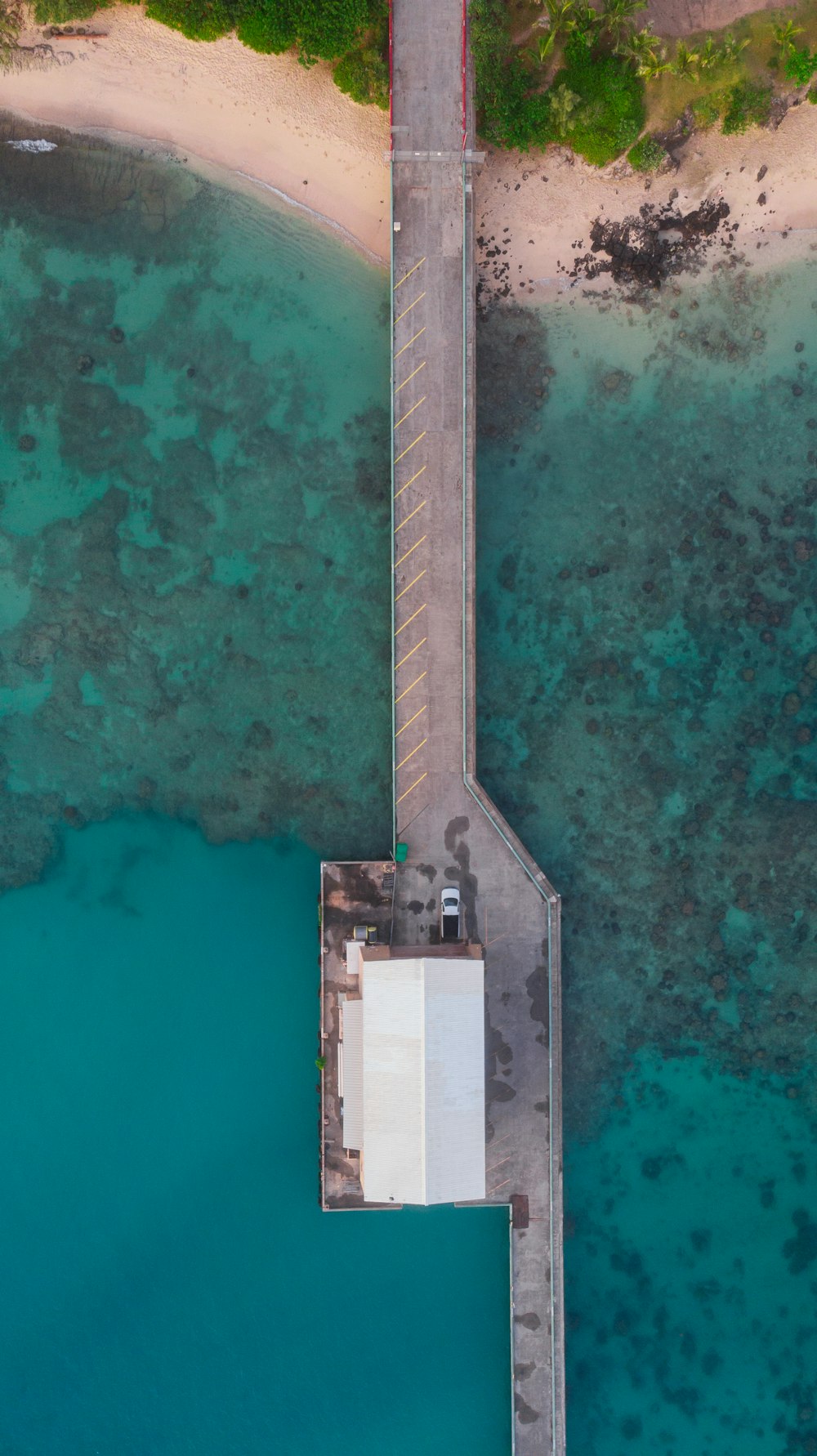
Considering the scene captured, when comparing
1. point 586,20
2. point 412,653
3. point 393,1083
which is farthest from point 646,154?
point 393,1083

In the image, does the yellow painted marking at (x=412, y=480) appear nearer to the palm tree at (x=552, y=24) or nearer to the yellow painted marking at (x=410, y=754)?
the yellow painted marking at (x=410, y=754)

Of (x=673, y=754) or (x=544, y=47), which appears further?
(x=673, y=754)

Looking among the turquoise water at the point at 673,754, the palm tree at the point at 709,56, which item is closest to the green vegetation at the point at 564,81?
the palm tree at the point at 709,56

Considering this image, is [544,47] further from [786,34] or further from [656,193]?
[786,34]

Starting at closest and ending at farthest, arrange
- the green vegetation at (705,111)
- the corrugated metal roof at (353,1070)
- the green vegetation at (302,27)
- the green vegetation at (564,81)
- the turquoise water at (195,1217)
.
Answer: the corrugated metal roof at (353,1070)
the green vegetation at (302,27)
the green vegetation at (564,81)
the green vegetation at (705,111)
the turquoise water at (195,1217)

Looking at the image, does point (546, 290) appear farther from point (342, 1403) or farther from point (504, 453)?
point (342, 1403)

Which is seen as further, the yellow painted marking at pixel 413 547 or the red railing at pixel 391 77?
the yellow painted marking at pixel 413 547
